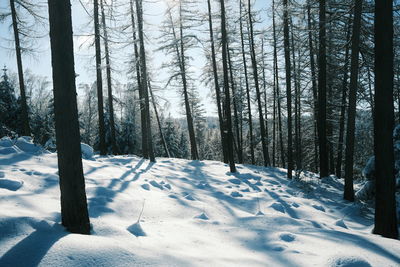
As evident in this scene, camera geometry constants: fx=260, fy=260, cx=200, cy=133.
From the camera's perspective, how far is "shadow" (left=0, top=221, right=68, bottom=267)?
86.6 inches

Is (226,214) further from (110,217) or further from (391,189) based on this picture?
(391,189)

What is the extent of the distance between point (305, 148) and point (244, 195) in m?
A: 21.3

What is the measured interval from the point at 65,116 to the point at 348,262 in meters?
3.67

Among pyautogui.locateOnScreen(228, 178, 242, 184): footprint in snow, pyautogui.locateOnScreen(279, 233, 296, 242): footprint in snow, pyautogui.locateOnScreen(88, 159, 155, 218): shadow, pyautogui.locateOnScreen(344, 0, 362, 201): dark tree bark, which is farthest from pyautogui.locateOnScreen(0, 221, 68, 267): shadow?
pyautogui.locateOnScreen(344, 0, 362, 201): dark tree bark

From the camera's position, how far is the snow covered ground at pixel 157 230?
2.53 m

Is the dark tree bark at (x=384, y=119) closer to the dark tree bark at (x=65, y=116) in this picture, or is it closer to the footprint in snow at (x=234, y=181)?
the footprint in snow at (x=234, y=181)

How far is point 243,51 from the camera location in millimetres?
18484

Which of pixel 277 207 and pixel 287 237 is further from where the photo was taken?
pixel 277 207

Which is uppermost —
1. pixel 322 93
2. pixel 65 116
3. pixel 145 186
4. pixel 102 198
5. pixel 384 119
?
pixel 322 93

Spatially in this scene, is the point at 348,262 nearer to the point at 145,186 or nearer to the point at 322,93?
the point at 145,186

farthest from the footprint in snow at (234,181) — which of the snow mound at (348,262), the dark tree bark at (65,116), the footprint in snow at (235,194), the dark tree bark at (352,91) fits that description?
the dark tree bark at (65,116)

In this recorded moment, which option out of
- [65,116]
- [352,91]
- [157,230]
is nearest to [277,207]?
[157,230]

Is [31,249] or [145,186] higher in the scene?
[31,249]

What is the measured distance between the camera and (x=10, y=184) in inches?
176
